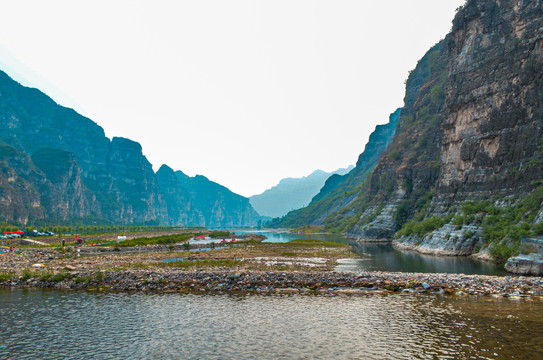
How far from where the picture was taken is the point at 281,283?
107 feet

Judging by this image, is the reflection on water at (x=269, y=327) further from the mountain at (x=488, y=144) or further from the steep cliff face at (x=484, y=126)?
the steep cliff face at (x=484, y=126)

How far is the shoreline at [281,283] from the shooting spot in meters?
29.6

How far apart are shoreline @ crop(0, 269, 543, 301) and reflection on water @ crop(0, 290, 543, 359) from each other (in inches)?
100

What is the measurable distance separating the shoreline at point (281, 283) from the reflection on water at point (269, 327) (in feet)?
8.36

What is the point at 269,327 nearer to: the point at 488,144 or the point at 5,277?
the point at 5,277

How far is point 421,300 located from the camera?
2642cm

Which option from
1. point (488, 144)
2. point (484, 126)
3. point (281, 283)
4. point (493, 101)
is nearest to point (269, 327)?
point (281, 283)

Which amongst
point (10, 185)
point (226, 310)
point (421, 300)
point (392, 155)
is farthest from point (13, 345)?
point (10, 185)

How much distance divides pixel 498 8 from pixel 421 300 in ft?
289

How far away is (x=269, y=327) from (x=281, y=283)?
1238 centimetres

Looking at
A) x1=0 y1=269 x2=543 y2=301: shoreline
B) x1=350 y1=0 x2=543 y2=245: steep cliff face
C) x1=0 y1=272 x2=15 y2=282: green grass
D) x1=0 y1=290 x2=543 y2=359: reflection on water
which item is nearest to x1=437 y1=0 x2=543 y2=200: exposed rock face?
x1=350 y1=0 x2=543 y2=245: steep cliff face

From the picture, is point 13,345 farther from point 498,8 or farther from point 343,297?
point 498,8

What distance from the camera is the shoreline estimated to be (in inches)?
1165

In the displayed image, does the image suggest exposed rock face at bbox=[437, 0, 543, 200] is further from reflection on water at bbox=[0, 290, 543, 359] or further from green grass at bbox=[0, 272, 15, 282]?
green grass at bbox=[0, 272, 15, 282]
